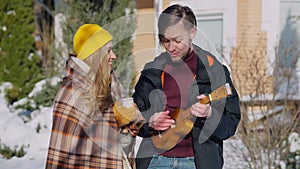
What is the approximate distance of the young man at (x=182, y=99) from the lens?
115 inches

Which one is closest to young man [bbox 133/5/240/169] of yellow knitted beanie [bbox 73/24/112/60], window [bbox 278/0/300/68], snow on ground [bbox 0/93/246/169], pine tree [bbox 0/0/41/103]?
yellow knitted beanie [bbox 73/24/112/60]

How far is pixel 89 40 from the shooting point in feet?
10.1

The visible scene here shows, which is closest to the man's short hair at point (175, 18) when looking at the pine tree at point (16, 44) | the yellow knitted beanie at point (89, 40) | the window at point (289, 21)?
the yellow knitted beanie at point (89, 40)

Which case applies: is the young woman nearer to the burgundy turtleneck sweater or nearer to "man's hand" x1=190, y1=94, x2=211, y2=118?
the burgundy turtleneck sweater

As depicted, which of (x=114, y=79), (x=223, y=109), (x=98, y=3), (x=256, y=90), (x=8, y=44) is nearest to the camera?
(x=223, y=109)

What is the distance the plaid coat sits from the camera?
3.04 m

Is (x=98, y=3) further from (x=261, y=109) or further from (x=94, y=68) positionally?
(x=94, y=68)

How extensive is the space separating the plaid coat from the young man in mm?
183

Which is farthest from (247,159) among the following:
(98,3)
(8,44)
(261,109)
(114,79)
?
(8,44)

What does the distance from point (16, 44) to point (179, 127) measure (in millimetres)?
8724

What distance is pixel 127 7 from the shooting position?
10258 millimetres

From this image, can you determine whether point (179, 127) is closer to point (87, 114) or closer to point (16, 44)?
point (87, 114)

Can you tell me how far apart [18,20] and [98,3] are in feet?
6.84

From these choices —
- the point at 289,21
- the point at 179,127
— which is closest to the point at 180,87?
the point at 179,127
